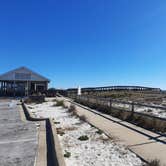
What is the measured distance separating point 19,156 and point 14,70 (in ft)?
117

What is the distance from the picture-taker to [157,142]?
7602 mm

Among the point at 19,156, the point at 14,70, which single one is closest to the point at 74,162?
the point at 19,156

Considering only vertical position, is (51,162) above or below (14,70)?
below

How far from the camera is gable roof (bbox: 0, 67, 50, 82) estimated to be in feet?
132

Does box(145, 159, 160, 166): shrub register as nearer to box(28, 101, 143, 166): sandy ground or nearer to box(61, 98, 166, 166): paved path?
box(61, 98, 166, 166): paved path

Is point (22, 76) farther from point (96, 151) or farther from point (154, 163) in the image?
point (154, 163)

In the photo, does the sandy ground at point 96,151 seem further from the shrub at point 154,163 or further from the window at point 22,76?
the window at point 22,76

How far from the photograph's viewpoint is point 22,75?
1625 inches

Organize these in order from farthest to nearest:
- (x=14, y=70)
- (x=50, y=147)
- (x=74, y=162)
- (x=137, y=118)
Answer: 1. (x=14, y=70)
2. (x=137, y=118)
3. (x=50, y=147)
4. (x=74, y=162)

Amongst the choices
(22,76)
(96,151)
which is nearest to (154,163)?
(96,151)

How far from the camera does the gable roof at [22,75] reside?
40.4 m

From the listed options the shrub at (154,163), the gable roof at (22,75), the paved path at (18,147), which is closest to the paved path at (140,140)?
the shrub at (154,163)

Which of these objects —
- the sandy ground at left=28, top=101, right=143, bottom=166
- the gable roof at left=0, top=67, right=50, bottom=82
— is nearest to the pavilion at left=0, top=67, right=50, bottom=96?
the gable roof at left=0, top=67, right=50, bottom=82

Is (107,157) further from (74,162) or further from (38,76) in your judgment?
(38,76)
